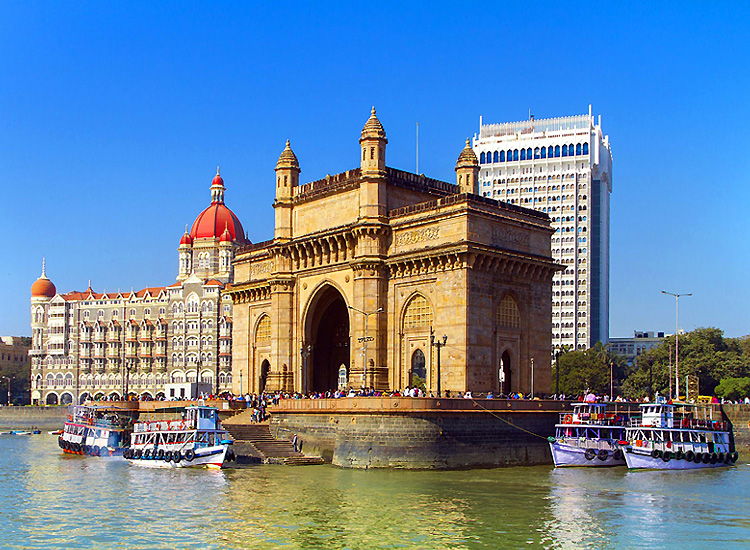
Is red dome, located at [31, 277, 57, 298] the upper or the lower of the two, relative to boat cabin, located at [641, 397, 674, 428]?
upper

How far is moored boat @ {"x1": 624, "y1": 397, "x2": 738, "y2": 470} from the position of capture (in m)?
48.9

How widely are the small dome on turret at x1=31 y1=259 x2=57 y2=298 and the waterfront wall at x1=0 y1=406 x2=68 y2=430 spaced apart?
30.0 m

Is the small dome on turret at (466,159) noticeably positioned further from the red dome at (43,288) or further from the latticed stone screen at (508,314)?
the red dome at (43,288)

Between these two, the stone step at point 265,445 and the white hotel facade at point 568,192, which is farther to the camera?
the white hotel facade at point 568,192

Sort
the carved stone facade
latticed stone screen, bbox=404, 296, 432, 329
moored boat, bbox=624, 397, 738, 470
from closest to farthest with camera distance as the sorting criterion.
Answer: moored boat, bbox=624, 397, 738, 470
the carved stone facade
latticed stone screen, bbox=404, 296, 432, 329

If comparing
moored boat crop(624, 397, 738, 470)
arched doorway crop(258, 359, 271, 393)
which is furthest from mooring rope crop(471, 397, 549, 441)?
arched doorway crop(258, 359, 271, 393)

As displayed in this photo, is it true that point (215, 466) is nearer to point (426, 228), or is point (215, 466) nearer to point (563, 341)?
point (426, 228)

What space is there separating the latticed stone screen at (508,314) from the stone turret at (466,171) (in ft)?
33.9

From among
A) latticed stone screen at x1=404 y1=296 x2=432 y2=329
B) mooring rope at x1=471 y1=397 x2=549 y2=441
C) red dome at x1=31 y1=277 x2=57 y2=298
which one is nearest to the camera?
mooring rope at x1=471 y1=397 x2=549 y2=441

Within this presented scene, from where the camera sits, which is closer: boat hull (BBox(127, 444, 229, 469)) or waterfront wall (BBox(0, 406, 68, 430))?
boat hull (BBox(127, 444, 229, 469))

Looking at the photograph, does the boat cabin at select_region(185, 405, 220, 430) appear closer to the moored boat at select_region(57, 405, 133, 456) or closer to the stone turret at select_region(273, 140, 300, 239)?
the moored boat at select_region(57, 405, 133, 456)

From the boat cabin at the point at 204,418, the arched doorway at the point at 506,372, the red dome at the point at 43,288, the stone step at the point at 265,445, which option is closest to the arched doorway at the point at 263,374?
the stone step at the point at 265,445

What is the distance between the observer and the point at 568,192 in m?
138

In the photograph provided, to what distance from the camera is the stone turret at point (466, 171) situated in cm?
6338
